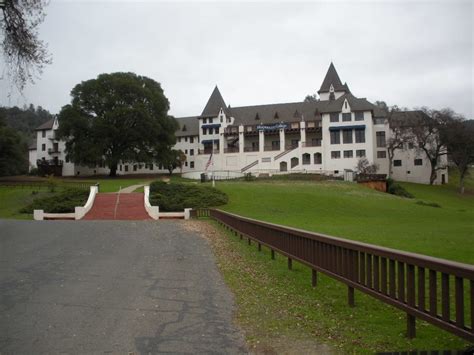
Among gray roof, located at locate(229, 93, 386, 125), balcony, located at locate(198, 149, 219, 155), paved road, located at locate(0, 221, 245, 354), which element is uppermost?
gray roof, located at locate(229, 93, 386, 125)

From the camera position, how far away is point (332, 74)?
99875 millimetres

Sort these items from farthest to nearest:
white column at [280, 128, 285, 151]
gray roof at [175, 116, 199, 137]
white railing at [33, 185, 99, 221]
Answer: gray roof at [175, 116, 199, 137]
white column at [280, 128, 285, 151]
white railing at [33, 185, 99, 221]

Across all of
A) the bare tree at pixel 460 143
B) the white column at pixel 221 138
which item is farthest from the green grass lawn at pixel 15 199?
the bare tree at pixel 460 143

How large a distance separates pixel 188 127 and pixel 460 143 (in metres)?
57.5

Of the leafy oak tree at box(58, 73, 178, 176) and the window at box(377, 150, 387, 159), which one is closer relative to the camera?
the leafy oak tree at box(58, 73, 178, 176)

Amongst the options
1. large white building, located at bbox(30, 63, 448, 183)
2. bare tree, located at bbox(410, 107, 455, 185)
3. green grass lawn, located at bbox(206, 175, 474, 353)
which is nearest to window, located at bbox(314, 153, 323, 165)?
large white building, located at bbox(30, 63, 448, 183)

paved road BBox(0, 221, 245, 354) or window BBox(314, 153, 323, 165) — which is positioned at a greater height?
window BBox(314, 153, 323, 165)

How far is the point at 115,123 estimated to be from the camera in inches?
2972

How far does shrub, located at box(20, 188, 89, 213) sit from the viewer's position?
3641cm

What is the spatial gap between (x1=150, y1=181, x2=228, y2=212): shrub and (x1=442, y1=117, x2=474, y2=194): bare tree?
48.4 metres

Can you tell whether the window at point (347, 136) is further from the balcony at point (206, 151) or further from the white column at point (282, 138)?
the balcony at point (206, 151)

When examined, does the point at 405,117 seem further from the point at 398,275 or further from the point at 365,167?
the point at 398,275

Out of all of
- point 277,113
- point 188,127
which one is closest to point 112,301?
point 277,113

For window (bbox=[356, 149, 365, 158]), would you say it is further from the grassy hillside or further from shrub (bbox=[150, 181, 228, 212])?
shrub (bbox=[150, 181, 228, 212])
